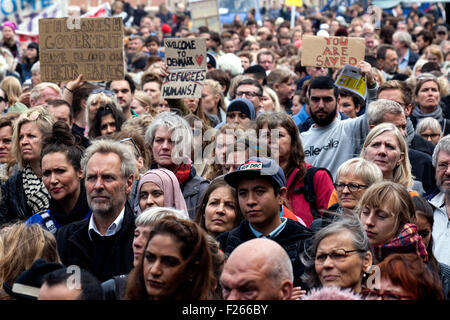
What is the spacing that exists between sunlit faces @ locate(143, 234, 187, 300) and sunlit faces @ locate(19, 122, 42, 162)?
10.2ft

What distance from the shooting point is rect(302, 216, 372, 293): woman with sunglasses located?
4465 mm

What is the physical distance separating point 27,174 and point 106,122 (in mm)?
1623

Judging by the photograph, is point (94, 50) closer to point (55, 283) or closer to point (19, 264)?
point (19, 264)

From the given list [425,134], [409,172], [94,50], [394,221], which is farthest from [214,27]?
[394,221]

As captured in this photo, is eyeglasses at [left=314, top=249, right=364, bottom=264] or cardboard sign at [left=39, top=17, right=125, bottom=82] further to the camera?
cardboard sign at [left=39, top=17, right=125, bottom=82]

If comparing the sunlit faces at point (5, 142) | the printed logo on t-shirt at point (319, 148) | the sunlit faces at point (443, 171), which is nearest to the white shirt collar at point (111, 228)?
the sunlit faces at point (443, 171)

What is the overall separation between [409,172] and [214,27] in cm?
1004

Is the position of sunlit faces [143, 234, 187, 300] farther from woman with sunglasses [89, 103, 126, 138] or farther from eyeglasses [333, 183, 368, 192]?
woman with sunglasses [89, 103, 126, 138]

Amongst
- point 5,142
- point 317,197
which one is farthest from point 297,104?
point 317,197

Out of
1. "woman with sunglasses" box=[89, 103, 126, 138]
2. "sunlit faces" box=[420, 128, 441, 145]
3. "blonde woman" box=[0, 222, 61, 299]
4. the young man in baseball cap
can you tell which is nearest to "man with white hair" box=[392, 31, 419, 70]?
"sunlit faces" box=[420, 128, 441, 145]

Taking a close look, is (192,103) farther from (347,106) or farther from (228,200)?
(228,200)

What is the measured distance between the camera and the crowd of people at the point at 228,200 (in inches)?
160

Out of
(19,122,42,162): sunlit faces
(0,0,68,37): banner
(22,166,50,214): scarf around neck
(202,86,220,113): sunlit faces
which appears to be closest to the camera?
(22,166,50,214): scarf around neck

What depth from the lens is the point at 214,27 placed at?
15977 millimetres
